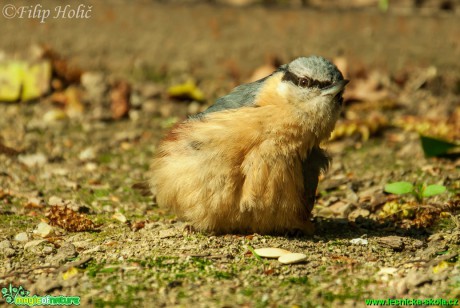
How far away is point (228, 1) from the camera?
8.02 meters

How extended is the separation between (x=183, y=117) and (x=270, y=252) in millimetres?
3316

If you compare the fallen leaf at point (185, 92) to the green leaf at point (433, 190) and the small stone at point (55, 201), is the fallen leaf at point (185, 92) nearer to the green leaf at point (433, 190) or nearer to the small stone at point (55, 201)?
the small stone at point (55, 201)

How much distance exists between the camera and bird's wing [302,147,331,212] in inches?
178

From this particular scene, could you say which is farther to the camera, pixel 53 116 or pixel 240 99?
pixel 53 116

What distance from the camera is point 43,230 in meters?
4.55


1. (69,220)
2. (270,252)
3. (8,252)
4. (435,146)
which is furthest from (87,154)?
(435,146)

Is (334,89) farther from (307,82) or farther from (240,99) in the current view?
(240,99)

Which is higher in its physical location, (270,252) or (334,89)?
(334,89)

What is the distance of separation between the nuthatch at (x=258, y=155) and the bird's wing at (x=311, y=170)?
0.02 meters

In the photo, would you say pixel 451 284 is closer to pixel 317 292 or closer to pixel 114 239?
pixel 317 292

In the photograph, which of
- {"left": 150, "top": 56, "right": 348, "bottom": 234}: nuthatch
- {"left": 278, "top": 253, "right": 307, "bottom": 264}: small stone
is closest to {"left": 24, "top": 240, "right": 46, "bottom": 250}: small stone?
{"left": 150, "top": 56, "right": 348, "bottom": 234}: nuthatch

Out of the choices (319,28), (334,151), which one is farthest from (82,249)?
(319,28)

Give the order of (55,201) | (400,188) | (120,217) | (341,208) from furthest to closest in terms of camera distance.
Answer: (341,208) < (55,201) < (120,217) < (400,188)

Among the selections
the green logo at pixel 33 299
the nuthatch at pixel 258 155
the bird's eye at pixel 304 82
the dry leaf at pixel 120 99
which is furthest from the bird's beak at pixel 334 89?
the dry leaf at pixel 120 99
